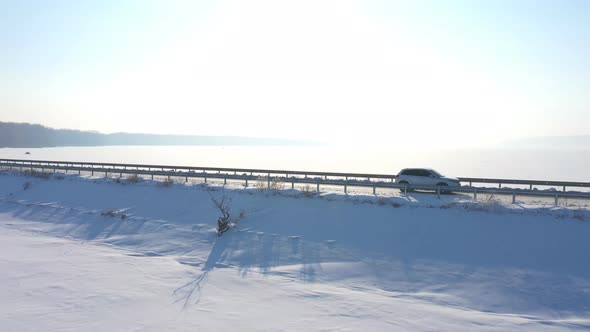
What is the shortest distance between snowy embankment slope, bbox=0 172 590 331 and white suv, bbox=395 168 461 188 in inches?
89.1

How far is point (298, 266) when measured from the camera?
13.1 metres

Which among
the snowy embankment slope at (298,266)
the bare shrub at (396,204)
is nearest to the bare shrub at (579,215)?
the snowy embankment slope at (298,266)

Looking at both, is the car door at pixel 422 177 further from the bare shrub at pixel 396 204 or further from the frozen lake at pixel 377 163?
the frozen lake at pixel 377 163

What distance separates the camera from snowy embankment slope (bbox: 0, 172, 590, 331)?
836cm

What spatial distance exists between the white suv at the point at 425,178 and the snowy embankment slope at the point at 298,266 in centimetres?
226

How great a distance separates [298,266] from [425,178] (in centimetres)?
1257

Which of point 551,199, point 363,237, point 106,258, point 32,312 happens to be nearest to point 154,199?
point 106,258

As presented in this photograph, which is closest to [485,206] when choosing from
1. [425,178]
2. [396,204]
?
[396,204]

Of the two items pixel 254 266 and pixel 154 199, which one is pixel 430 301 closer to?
pixel 254 266

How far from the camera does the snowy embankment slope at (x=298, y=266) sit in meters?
8.36

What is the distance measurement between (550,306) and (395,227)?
637cm

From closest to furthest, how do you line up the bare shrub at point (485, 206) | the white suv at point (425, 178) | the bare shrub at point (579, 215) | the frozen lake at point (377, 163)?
the bare shrub at point (579, 215) < the bare shrub at point (485, 206) < the white suv at point (425, 178) < the frozen lake at point (377, 163)

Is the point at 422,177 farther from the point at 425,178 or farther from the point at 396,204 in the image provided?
the point at 396,204

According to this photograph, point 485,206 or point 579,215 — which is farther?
point 485,206
